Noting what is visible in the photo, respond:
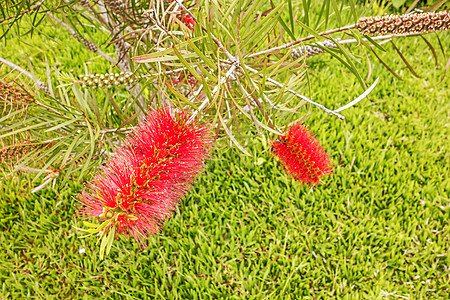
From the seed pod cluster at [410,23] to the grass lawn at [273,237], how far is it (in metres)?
1.11

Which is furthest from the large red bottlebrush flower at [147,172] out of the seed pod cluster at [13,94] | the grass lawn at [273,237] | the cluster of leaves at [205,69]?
the grass lawn at [273,237]

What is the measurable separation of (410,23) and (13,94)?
0.66 meters

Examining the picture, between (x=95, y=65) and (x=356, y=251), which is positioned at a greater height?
(x=95, y=65)

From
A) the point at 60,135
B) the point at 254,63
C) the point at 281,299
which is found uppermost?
the point at 254,63

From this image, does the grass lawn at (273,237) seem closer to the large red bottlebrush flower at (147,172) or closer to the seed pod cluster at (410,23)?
the large red bottlebrush flower at (147,172)

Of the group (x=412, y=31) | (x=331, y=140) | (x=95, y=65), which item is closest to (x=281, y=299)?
(x=331, y=140)

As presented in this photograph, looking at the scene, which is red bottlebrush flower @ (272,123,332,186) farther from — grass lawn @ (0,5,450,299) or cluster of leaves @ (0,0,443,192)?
grass lawn @ (0,5,450,299)

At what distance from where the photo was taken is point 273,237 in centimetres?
149

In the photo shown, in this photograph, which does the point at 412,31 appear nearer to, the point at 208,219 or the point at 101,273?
the point at 208,219

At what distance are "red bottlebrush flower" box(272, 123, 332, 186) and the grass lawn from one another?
68 cm

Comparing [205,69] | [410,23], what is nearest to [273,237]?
[205,69]

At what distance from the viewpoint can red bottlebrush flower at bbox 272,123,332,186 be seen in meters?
0.81

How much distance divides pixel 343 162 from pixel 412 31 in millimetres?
1407

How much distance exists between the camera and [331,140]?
1786 millimetres
